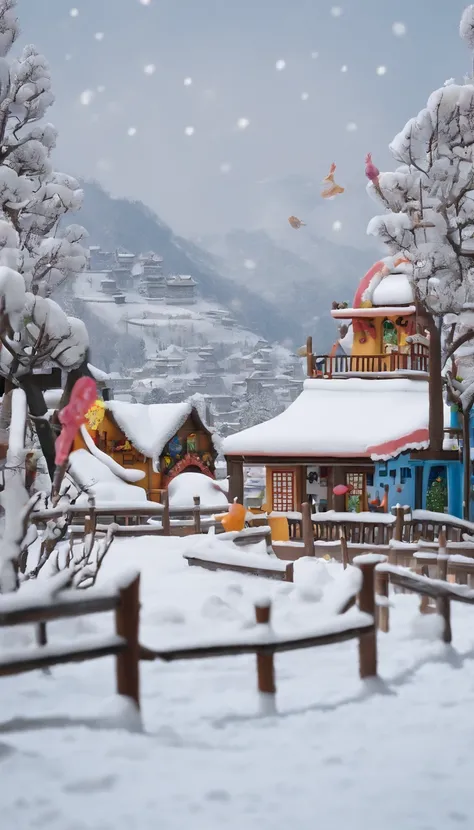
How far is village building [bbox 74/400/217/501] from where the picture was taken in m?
31.3

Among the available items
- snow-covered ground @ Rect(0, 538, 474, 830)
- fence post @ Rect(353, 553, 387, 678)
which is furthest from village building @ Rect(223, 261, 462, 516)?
fence post @ Rect(353, 553, 387, 678)

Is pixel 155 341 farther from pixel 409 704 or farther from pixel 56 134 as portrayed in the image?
pixel 409 704

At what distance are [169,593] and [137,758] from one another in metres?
6.23

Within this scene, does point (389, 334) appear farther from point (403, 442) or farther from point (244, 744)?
point (244, 744)

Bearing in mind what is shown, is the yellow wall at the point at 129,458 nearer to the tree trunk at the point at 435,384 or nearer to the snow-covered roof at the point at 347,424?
the snow-covered roof at the point at 347,424

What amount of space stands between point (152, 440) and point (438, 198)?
16.0m

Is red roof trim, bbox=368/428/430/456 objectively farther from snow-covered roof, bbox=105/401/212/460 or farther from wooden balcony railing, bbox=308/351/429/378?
snow-covered roof, bbox=105/401/212/460

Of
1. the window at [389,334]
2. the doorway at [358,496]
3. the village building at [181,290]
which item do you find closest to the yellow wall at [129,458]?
the window at [389,334]

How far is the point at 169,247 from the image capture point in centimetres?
Answer: 10475

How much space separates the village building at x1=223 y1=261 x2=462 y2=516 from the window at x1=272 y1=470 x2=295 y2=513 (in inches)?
0.8

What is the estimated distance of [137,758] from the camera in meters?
5.56

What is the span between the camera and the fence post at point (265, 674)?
6.71 m

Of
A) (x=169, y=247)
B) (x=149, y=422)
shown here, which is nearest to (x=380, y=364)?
(x=149, y=422)

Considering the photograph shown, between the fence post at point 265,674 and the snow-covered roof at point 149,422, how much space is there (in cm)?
2453
